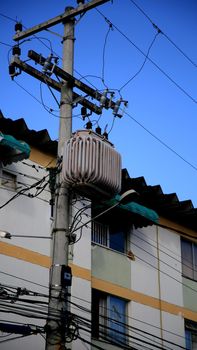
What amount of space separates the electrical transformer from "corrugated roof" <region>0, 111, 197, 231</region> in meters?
5.82

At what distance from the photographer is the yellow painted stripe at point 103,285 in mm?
15922

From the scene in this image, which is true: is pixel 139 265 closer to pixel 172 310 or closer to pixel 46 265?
pixel 172 310

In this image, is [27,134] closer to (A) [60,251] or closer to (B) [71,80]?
(B) [71,80]

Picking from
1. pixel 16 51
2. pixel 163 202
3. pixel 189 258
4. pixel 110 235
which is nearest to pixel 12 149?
pixel 16 51

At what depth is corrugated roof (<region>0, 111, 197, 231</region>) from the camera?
1709 centimetres

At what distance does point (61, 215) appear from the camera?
1111cm

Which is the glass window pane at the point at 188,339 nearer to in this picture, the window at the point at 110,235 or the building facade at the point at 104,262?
the building facade at the point at 104,262

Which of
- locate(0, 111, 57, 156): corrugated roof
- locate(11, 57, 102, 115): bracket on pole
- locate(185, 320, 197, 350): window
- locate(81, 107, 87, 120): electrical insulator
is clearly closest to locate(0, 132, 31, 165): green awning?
locate(0, 111, 57, 156): corrugated roof

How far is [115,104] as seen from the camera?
13.2 metres

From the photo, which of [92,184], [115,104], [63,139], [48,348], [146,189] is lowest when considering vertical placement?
[48,348]

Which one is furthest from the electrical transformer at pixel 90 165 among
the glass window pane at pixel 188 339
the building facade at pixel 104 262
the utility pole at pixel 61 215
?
the glass window pane at pixel 188 339

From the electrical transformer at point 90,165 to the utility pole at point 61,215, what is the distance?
43cm

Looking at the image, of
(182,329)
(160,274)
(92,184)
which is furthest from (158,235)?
(92,184)

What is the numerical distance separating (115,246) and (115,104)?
787cm
